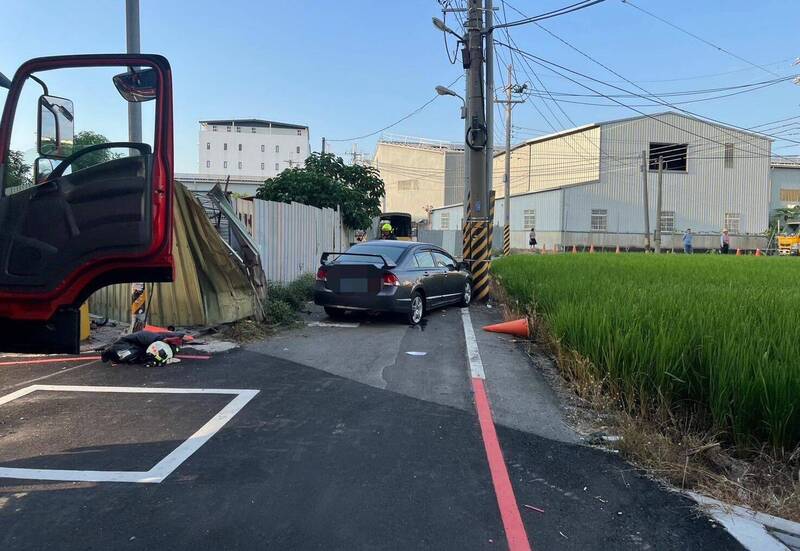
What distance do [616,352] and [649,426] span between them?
872 millimetres

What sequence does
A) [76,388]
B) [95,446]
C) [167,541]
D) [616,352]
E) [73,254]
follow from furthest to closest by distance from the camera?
[76,388], [616,352], [95,446], [73,254], [167,541]

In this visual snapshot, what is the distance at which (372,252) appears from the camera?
35.2 feet

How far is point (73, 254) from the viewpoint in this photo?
4008mm

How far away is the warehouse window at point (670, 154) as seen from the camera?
148 ft

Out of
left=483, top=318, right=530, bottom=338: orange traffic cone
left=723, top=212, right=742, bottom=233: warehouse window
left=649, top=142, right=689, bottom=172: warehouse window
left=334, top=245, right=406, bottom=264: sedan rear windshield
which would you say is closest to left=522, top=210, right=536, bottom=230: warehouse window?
left=649, top=142, right=689, bottom=172: warehouse window

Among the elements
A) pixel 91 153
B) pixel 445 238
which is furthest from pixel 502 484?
pixel 445 238

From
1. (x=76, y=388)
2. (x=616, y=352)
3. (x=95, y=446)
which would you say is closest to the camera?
(x=95, y=446)

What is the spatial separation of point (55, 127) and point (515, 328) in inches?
287

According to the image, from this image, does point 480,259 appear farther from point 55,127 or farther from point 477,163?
point 55,127

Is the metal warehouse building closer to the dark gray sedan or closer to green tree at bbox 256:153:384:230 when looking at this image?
green tree at bbox 256:153:384:230

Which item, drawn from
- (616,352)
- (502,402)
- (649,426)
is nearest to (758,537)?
(649,426)

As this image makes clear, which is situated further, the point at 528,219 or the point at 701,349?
the point at 528,219

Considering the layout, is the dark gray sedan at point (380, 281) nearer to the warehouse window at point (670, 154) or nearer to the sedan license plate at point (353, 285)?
the sedan license plate at point (353, 285)

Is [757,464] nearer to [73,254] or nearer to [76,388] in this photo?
[73,254]
